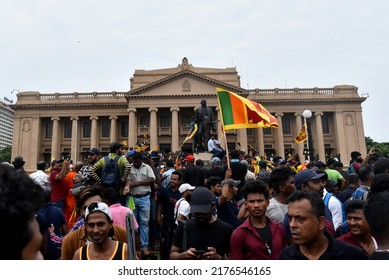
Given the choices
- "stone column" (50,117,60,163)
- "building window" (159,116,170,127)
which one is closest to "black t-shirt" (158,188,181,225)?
"building window" (159,116,170,127)

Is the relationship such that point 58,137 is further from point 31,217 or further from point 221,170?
point 31,217

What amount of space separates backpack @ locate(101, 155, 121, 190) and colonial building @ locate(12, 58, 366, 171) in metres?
37.5

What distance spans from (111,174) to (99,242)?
3.32 m

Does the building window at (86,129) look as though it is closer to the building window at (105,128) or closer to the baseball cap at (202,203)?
the building window at (105,128)

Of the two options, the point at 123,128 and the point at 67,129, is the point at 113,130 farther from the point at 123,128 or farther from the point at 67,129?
the point at 67,129

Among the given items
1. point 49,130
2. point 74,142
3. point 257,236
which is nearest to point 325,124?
point 74,142

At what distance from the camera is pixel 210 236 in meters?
3.43

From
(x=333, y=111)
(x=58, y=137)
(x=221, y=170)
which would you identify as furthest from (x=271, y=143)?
(x=221, y=170)

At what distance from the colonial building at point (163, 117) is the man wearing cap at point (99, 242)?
133 ft

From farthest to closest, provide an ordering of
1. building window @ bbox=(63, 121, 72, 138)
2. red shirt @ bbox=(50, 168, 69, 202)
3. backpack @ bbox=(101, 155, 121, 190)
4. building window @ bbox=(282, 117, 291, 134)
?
building window @ bbox=(63, 121, 72, 138)
building window @ bbox=(282, 117, 291, 134)
red shirt @ bbox=(50, 168, 69, 202)
backpack @ bbox=(101, 155, 121, 190)

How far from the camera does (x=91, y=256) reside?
315cm

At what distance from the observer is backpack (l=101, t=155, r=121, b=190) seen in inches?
250

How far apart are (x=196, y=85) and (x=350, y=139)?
78.5 feet

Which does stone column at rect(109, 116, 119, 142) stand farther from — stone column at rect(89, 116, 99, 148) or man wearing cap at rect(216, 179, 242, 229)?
man wearing cap at rect(216, 179, 242, 229)
